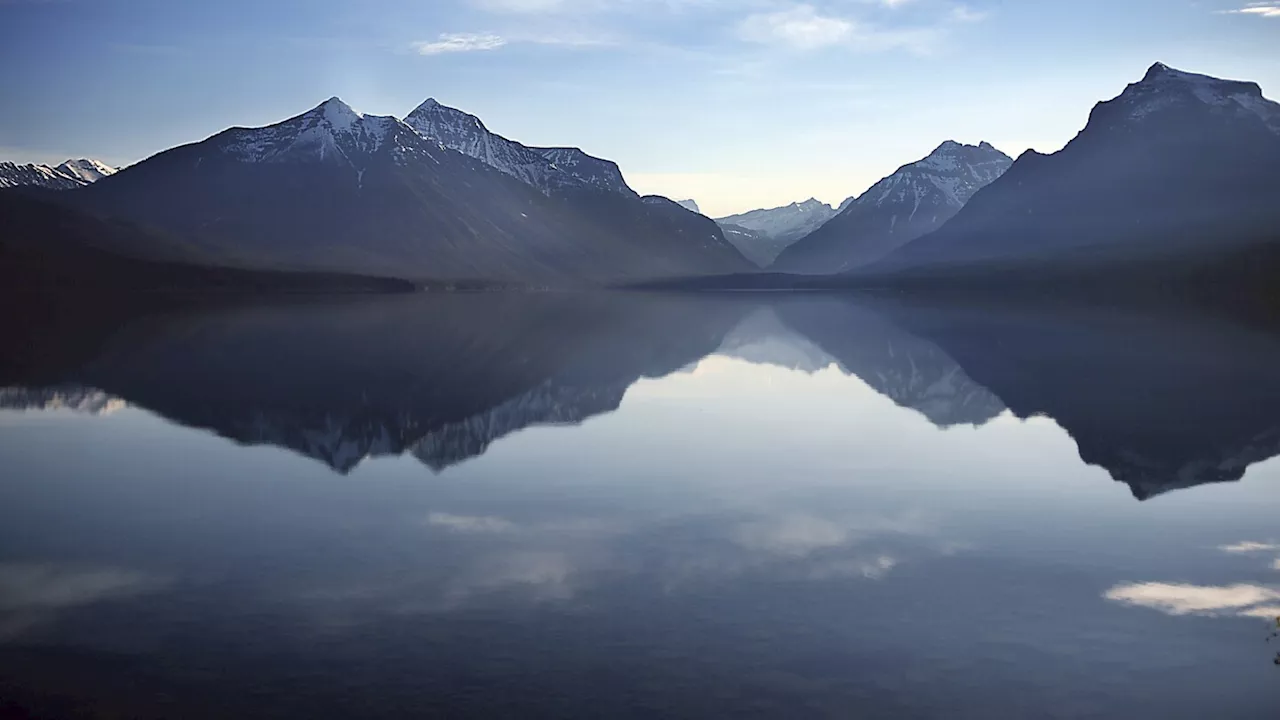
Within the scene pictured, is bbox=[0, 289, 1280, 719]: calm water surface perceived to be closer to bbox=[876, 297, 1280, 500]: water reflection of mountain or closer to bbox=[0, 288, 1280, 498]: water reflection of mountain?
bbox=[876, 297, 1280, 500]: water reflection of mountain

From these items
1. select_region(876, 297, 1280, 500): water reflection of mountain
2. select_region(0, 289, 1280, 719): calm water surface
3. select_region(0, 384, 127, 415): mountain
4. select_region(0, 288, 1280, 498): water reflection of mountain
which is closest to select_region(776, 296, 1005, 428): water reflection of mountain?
select_region(0, 288, 1280, 498): water reflection of mountain

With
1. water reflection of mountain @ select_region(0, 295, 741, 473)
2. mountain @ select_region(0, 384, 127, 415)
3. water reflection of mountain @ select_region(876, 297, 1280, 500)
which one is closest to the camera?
water reflection of mountain @ select_region(876, 297, 1280, 500)

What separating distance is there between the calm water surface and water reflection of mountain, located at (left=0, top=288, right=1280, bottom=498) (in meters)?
0.51

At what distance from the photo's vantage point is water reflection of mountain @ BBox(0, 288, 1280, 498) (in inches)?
1868

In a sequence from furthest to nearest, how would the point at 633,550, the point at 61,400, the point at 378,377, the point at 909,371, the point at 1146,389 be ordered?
the point at 909,371 → the point at 378,377 → the point at 1146,389 → the point at 61,400 → the point at 633,550

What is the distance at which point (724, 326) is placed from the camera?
14738cm

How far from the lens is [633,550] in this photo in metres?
28.5

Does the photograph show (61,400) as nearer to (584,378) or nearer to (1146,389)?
(584,378)

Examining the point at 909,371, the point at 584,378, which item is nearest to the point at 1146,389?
the point at 909,371

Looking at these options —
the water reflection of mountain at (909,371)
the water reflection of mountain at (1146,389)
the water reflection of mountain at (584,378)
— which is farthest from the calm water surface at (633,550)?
the water reflection of mountain at (909,371)

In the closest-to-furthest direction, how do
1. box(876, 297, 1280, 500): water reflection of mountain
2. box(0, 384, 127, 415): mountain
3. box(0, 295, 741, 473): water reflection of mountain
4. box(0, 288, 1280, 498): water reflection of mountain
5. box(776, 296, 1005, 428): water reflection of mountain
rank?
box(876, 297, 1280, 500): water reflection of mountain < box(0, 288, 1280, 498): water reflection of mountain < box(0, 295, 741, 473): water reflection of mountain < box(0, 384, 127, 415): mountain < box(776, 296, 1005, 428): water reflection of mountain

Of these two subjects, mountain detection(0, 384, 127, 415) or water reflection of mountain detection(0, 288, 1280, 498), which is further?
mountain detection(0, 384, 127, 415)

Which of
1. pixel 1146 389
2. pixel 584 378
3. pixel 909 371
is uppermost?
pixel 584 378

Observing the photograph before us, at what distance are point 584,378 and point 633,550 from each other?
144 feet
